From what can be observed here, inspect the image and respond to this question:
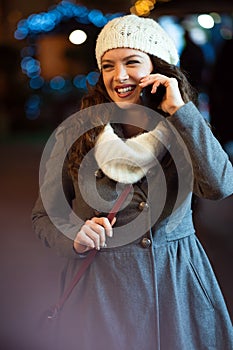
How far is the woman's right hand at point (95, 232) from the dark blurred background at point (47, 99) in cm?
41

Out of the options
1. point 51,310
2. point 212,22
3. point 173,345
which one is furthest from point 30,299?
point 212,22

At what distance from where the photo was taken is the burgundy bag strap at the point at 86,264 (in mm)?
1223

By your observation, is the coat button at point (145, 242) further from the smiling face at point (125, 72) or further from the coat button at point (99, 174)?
the smiling face at point (125, 72)

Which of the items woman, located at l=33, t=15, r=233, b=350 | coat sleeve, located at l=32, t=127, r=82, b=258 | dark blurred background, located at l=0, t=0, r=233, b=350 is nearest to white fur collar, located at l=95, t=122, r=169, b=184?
woman, located at l=33, t=15, r=233, b=350

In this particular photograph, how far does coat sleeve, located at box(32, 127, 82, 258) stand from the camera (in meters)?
1.30

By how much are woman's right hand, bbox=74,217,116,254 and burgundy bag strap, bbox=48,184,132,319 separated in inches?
1.3

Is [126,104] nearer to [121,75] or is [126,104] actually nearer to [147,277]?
[121,75]

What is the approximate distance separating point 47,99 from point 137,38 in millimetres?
4299

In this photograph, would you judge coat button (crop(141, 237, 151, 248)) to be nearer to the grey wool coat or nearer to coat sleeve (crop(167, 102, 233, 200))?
the grey wool coat

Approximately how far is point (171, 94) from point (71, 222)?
35 cm

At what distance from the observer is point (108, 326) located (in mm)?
1258

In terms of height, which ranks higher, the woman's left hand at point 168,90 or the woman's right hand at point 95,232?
the woman's left hand at point 168,90

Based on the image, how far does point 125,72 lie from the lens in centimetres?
125

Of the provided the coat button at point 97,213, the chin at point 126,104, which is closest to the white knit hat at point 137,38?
the chin at point 126,104
